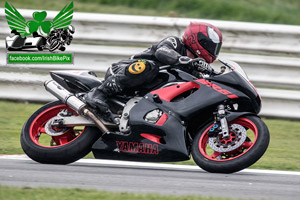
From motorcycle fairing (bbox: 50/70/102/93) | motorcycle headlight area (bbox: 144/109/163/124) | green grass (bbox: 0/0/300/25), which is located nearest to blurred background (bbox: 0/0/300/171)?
motorcycle fairing (bbox: 50/70/102/93)

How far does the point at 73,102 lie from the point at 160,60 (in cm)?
93

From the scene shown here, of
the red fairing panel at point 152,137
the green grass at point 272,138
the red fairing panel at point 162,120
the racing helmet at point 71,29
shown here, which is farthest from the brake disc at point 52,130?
the racing helmet at point 71,29

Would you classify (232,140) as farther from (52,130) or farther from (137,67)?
(52,130)

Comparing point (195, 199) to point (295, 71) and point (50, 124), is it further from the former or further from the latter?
point (295, 71)

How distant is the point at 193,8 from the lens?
1198 cm

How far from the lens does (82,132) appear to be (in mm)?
5852

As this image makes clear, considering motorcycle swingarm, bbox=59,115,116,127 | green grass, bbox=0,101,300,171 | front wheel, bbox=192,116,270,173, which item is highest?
front wheel, bbox=192,116,270,173

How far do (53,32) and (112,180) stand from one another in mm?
4083

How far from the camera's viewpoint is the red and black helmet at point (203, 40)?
5801mm

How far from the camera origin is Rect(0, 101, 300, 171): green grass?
249 inches

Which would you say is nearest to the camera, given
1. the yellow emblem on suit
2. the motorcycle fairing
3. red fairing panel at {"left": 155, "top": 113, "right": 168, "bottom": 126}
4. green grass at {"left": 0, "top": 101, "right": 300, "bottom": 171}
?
red fairing panel at {"left": 155, "top": 113, "right": 168, "bottom": 126}

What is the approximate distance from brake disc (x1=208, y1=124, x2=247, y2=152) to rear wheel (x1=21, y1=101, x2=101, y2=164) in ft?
3.87

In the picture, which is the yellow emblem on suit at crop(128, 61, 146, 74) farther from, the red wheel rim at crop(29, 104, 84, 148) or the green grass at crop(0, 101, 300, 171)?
the green grass at crop(0, 101, 300, 171)

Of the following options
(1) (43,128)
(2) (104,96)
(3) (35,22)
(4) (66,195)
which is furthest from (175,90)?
(3) (35,22)
